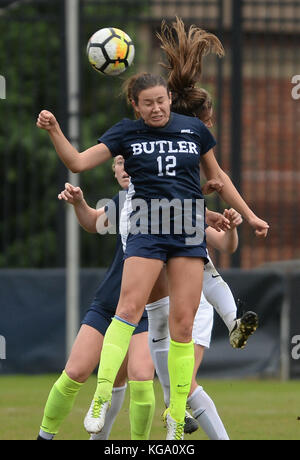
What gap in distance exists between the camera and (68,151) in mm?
5402

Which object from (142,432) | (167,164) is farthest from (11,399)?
(167,164)

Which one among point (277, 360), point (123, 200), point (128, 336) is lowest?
point (277, 360)

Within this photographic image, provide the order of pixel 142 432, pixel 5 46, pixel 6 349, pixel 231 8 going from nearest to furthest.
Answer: pixel 142 432
pixel 6 349
pixel 231 8
pixel 5 46

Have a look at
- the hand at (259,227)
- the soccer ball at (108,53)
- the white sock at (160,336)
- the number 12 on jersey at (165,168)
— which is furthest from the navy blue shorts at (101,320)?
the soccer ball at (108,53)

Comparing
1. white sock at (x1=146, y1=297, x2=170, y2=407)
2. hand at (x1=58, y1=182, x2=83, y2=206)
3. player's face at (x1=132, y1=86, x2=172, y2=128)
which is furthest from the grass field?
player's face at (x1=132, y1=86, x2=172, y2=128)

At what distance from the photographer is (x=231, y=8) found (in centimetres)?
1148

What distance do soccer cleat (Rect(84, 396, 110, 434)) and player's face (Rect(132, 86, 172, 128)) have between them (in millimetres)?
1378

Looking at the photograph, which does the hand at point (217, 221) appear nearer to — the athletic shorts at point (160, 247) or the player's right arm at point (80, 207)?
the athletic shorts at point (160, 247)

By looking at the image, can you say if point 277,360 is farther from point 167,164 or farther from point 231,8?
point 167,164

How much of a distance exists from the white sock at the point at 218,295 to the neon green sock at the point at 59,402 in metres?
0.90

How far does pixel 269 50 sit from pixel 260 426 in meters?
5.62

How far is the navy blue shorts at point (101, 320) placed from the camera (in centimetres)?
576

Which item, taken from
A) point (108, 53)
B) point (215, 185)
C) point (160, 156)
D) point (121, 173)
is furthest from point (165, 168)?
point (108, 53)

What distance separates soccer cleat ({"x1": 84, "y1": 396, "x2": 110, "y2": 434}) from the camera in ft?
16.5
